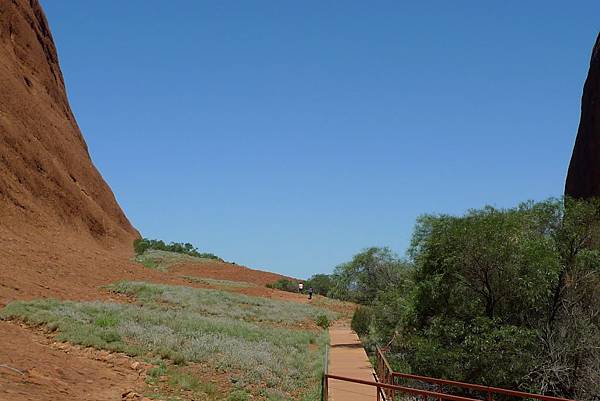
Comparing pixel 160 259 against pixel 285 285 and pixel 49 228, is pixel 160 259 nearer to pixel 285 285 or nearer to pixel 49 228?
pixel 285 285

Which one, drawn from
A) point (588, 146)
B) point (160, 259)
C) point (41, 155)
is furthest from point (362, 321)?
point (160, 259)

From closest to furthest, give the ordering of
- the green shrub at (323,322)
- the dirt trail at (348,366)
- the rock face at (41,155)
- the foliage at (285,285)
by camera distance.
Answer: the dirt trail at (348,366) → the green shrub at (323,322) → the rock face at (41,155) → the foliage at (285,285)

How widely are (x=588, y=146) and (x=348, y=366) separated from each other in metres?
19.0

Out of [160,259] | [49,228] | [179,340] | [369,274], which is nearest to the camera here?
[179,340]

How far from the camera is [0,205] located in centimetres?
3241

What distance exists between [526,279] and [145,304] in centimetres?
1656

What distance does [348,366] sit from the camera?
63.1 feet

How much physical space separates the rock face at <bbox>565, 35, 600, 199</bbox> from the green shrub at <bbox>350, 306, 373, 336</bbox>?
11961 millimetres

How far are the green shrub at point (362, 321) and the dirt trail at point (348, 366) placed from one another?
1.20 ft

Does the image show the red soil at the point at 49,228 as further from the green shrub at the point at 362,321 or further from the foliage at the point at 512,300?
the green shrub at the point at 362,321

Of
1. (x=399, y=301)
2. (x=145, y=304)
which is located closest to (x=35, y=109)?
(x=145, y=304)

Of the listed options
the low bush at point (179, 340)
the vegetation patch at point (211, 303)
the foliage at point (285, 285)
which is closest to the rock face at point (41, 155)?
the vegetation patch at point (211, 303)

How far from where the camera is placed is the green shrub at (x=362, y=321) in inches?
1133

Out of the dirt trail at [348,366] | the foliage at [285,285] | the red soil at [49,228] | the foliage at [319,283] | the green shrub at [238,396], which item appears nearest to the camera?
the red soil at [49,228]
